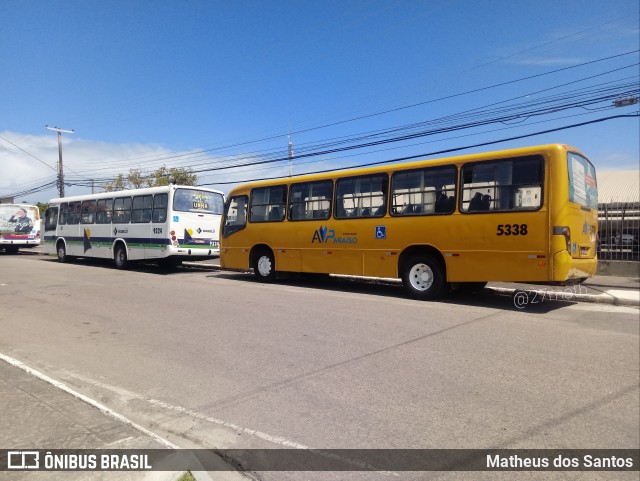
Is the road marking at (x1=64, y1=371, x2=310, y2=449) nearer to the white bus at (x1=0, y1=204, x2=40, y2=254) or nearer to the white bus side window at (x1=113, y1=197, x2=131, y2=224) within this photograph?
the white bus side window at (x1=113, y1=197, x2=131, y2=224)

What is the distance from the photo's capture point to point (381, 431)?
3.75 m

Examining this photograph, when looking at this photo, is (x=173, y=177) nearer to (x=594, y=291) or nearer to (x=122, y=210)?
(x=122, y=210)

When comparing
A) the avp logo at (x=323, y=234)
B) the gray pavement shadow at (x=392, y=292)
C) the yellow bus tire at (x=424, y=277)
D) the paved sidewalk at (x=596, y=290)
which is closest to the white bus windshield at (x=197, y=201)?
the gray pavement shadow at (x=392, y=292)

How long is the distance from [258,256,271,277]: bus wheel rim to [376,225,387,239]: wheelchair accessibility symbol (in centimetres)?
391

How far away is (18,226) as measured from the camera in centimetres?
2784

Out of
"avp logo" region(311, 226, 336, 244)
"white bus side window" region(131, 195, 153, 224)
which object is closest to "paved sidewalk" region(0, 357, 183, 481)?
"avp logo" region(311, 226, 336, 244)

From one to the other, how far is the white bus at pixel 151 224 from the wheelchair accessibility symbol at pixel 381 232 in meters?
7.55

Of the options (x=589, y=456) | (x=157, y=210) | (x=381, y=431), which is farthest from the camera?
(x=157, y=210)

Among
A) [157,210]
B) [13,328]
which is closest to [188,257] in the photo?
[157,210]

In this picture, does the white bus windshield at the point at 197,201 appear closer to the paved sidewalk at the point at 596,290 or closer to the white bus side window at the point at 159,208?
the white bus side window at the point at 159,208

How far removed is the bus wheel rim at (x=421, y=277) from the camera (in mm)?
9969

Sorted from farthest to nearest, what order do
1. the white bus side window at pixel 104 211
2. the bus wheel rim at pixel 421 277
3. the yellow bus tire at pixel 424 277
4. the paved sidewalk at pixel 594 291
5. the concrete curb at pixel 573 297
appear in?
the white bus side window at pixel 104 211 → the bus wheel rim at pixel 421 277 → the yellow bus tire at pixel 424 277 → the paved sidewalk at pixel 594 291 → the concrete curb at pixel 573 297

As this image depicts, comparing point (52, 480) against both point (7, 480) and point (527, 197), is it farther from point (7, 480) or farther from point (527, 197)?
point (527, 197)

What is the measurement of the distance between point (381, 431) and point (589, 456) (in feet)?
4.92
